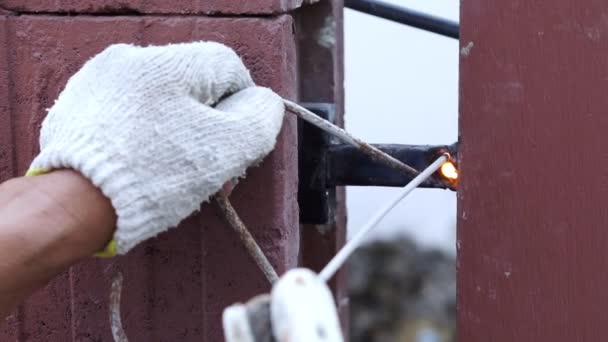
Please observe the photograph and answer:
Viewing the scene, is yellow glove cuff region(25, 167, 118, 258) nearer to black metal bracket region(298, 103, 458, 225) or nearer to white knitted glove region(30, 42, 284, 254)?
white knitted glove region(30, 42, 284, 254)

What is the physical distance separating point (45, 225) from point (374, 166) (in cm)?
52

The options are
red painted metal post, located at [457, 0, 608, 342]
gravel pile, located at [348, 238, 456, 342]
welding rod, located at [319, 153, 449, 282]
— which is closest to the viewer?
welding rod, located at [319, 153, 449, 282]

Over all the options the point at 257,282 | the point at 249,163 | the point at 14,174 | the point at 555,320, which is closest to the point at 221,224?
the point at 257,282

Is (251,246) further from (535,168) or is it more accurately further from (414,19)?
(414,19)

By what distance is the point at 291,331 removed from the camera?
73 centimetres

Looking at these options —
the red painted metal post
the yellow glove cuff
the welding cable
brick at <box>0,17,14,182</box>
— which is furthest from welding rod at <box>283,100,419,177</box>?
brick at <box>0,17,14,182</box>

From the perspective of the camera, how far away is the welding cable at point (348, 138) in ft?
4.13

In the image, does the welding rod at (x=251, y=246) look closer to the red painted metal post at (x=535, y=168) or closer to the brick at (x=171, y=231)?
the brick at (x=171, y=231)

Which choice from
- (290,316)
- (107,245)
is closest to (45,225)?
(107,245)

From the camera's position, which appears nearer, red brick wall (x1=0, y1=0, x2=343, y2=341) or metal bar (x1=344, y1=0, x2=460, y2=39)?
red brick wall (x1=0, y1=0, x2=343, y2=341)

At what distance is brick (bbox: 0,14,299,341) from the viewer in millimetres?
1282

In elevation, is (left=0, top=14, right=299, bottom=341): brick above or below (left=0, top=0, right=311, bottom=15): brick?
below

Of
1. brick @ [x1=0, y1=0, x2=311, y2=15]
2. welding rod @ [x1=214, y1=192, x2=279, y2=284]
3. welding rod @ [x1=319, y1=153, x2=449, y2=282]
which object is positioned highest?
brick @ [x1=0, y1=0, x2=311, y2=15]

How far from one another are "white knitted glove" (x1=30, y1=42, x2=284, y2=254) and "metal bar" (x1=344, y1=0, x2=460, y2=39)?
65 cm
